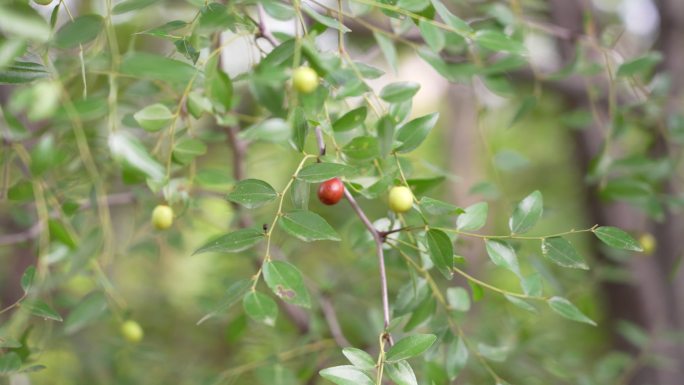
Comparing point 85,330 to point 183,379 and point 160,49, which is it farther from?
point 160,49

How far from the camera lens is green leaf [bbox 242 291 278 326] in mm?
482

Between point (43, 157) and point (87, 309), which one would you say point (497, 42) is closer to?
point (43, 157)

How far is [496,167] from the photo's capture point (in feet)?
3.16

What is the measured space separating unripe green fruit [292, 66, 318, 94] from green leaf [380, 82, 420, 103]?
14 centimetres

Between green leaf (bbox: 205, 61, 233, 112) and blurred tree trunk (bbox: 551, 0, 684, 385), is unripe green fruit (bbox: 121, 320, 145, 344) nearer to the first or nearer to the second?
green leaf (bbox: 205, 61, 233, 112)

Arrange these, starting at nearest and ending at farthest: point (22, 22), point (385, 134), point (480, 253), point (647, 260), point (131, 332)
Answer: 1. point (22, 22)
2. point (385, 134)
3. point (131, 332)
4. point (647, 260)
5. point (480, 253)

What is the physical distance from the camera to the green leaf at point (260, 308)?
48cm

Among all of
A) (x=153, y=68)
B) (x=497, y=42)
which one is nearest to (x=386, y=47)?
(x=497, y=42)

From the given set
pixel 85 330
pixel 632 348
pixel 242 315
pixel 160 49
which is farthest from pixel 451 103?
pixel 242 315

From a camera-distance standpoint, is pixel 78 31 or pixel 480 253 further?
pixel 480 253

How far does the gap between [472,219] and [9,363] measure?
17.3 inches

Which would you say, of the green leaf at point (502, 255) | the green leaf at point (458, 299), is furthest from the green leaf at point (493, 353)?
the green leaf at point (502, 255)

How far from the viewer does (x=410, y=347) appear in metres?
0.52

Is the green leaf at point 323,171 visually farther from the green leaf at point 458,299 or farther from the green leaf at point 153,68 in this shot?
the green leaf at point 458,299
